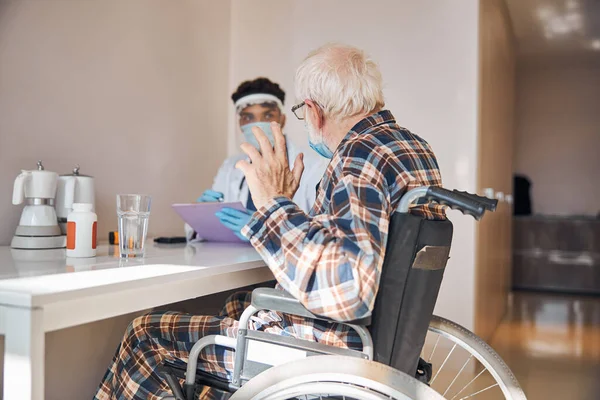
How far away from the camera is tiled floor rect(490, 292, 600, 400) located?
309 centimetres

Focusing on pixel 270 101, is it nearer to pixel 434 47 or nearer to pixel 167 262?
pixel 434 47

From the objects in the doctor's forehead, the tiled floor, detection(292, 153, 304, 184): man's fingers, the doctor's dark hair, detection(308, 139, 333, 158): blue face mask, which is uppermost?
the doctor's dark hair

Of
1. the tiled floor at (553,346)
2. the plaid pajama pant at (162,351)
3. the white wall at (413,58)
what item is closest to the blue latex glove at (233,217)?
the plaid pajama pant at (162,351)

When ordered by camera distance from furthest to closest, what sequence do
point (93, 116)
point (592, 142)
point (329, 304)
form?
point (592, 142) → point (93, 116) → point (329, 304)

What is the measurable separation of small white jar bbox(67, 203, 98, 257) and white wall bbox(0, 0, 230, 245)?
0.54 m

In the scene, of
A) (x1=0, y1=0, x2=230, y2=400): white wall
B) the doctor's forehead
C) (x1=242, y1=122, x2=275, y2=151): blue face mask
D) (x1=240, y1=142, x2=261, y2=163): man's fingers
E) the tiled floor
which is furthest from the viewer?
the tiled floor

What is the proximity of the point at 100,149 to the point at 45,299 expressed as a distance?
5.02 ft

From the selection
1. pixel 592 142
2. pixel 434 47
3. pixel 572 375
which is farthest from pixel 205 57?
pixel 592 142

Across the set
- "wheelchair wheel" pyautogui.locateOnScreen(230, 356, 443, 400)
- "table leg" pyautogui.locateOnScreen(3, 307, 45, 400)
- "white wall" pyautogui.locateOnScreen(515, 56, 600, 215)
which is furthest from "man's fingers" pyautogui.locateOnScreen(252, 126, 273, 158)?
"white wall" pyautogui.locateOnScreen(515, 56, 600, 215)

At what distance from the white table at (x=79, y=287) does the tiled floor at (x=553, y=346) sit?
2.05 meters

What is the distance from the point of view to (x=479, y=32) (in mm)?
3352

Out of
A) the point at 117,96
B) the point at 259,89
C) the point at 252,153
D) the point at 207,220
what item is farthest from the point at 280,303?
the point at 259,89

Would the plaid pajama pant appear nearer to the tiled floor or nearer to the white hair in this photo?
the white hair

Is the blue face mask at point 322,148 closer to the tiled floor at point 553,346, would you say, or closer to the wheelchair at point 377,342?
the wheelchair at point 377,342
